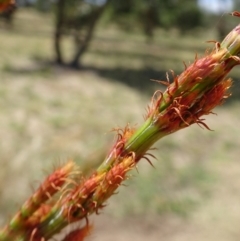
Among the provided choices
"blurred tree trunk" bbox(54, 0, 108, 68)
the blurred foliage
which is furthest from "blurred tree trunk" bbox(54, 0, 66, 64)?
the blurred foliage

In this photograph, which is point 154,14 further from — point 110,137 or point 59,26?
point 110,137

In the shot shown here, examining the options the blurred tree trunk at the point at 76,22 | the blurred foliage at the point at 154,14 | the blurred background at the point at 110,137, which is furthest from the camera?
the blurred foliage at the point at 154,14

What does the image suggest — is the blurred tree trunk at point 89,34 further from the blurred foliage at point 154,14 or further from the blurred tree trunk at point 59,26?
the blurred foliage at point 154,14

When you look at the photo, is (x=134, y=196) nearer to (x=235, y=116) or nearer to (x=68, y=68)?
(x=235, y=116)

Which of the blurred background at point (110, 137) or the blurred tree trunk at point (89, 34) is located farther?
the blurred tree trunk at point (89, 34)

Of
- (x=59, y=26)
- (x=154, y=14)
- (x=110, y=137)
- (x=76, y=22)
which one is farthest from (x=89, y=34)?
(x=154, y=14)

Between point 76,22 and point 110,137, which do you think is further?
point 76,22

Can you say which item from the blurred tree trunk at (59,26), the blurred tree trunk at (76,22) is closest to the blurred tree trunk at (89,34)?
the blurred tree trunk at (76,22)

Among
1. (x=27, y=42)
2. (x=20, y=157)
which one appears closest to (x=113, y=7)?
(x=27, y=42)

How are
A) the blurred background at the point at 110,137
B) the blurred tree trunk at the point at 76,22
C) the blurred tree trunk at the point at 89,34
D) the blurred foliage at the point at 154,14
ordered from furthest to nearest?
the blurred foliage at the point at 154,14
the blurred tree trunk at the point at 76,22
the blurred tree trunk at the point at 89,34
the blurred background at the point at 110,137
